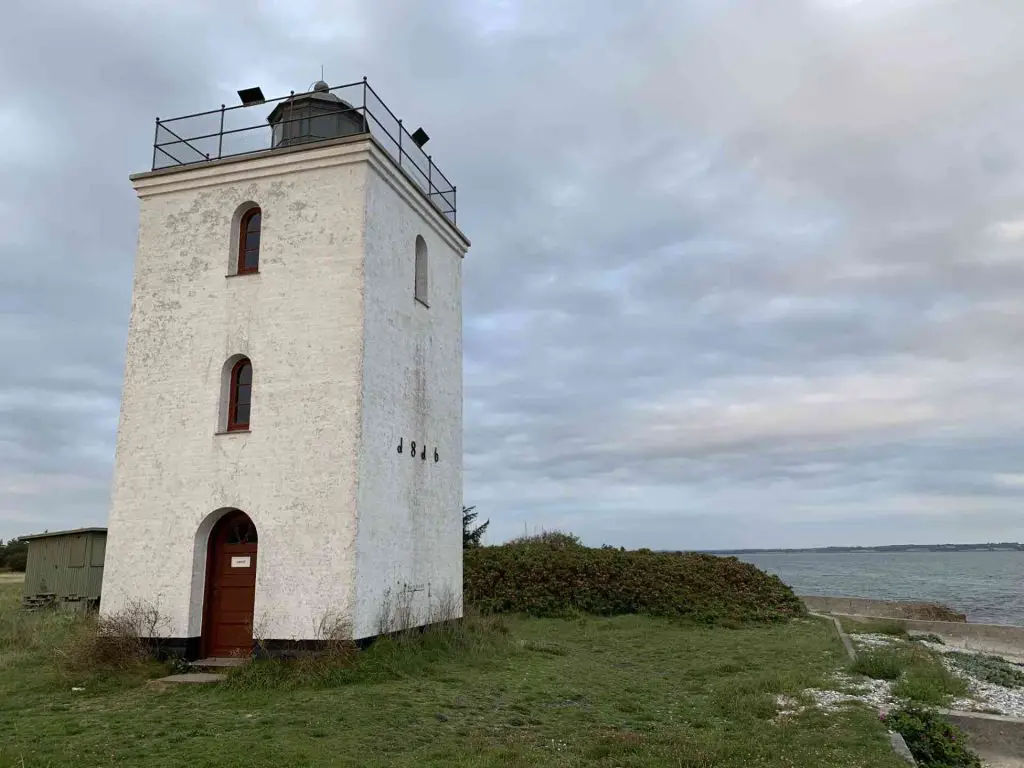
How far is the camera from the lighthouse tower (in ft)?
40.0

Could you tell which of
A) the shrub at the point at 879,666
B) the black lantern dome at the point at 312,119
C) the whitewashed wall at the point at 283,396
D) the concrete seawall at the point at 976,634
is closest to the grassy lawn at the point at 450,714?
the shrub at the point at 879,666

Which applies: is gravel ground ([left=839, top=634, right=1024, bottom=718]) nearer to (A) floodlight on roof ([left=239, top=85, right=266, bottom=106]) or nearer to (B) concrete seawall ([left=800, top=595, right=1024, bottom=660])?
(B) concrete seawall ([left=800, top=595, right=1024, bottom=660])

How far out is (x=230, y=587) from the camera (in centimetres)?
1287

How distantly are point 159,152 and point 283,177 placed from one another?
2795mm

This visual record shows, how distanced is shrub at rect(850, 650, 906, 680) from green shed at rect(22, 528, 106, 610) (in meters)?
19.4

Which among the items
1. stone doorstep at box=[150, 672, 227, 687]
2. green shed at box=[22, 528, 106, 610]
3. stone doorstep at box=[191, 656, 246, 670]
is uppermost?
green shed at box=[22, 528, 106, 610]

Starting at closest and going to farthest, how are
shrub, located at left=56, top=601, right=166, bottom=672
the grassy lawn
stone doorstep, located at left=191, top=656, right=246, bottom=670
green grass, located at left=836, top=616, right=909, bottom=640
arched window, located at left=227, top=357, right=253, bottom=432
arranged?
the grassy lawn, shrub, located at left=56, top=601, right=166, bottom=672, stone doorstep, located at left=191, top=656, right=246, bottom=670, arched window, located at left=227, top=357, right=253, bottom=432, green grass, located at left=836, top=616, right=909, bottom=640

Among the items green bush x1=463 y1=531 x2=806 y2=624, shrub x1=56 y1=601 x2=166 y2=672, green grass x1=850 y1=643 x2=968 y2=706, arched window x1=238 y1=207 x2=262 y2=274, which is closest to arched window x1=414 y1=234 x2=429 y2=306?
arched window x1=238 y1=207 x2=262 y2=274

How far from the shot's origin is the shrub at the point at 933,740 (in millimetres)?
7980

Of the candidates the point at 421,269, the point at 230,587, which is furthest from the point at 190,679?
the point at 421,269

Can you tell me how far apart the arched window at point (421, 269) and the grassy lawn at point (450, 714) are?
261 inches

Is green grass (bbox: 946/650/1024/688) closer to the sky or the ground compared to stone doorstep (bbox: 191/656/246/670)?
closer to the ground

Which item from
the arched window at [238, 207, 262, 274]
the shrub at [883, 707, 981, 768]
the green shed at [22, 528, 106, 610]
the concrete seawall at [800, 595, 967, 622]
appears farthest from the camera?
the concrete seawall at [800, 595, 967, 622]

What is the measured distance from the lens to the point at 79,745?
301 inches
